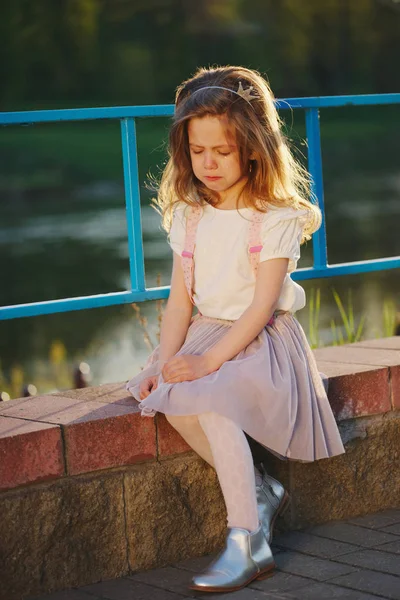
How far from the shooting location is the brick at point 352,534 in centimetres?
303

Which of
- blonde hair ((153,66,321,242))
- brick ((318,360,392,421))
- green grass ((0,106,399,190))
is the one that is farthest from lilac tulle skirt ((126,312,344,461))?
green grass ((0,106,399,190))

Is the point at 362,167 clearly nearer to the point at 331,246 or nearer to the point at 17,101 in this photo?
the point at 17,101

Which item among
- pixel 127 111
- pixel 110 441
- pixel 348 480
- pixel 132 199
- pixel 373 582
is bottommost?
pixel 373 582

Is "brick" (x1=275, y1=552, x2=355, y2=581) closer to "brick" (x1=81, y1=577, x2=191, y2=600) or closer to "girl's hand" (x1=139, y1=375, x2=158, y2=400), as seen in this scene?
"brick" (x1=81, y1=577, x2=191, y2=600)

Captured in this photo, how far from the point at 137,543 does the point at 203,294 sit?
26.9 inches

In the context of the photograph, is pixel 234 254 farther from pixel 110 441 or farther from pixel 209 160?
pixel 110 441

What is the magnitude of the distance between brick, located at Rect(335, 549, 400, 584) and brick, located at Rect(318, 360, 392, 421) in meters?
0.43

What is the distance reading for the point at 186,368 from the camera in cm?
282

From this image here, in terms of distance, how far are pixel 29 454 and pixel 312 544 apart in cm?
87

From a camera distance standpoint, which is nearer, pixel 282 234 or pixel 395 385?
pixel 282 234

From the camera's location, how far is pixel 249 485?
2.73m

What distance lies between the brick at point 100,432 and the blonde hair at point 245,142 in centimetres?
63

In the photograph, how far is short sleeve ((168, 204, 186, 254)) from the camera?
306 cm

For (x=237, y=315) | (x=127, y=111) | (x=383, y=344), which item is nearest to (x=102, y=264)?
(x=383, y=344)
